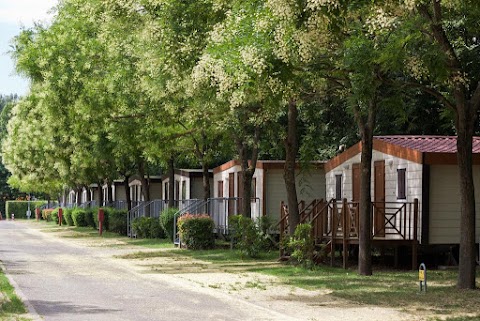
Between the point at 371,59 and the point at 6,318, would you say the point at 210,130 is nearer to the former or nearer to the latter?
the point at 371,59

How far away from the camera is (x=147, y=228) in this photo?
43406 millimetres

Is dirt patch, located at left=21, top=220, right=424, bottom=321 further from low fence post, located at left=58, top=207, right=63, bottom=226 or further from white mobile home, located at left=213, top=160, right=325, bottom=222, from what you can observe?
low fence post, located at left=58, top=207, right=63, bottom=226

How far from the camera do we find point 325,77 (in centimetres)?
2158

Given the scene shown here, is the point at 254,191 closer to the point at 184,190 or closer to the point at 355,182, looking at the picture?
the point at 355,182

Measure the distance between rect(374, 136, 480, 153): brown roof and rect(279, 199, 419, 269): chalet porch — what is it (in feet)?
4.95

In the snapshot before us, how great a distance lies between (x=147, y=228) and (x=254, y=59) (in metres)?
27.2

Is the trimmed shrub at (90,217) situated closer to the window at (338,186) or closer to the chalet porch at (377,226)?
the window at (338,186)

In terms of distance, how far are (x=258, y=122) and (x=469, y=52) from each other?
988cm

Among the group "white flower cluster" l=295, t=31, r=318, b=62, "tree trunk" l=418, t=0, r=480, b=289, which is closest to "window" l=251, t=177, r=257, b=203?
"tree trunk" l=418, t=0, r=480, b=289

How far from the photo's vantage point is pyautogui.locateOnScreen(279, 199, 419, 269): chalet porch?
25188mm

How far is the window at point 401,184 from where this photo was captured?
26.3m

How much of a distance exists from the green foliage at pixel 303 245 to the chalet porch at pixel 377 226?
945 mm

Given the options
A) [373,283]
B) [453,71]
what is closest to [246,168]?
[373,283]

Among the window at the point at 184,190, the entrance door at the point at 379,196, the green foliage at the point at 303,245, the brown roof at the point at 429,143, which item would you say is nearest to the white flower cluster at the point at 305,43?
the green foliage at the point at 303,245
